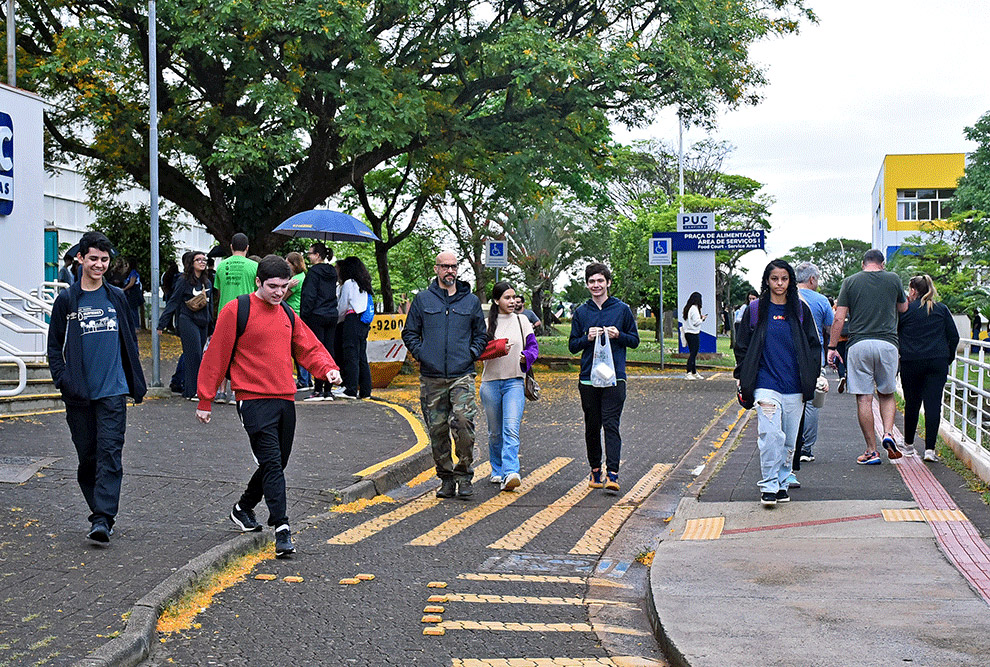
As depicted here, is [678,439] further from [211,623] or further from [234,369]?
[211,623]

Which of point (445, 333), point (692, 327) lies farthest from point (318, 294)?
point (692, 327)

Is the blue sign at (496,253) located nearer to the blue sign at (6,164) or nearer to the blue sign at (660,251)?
the blue sign at (660,251)

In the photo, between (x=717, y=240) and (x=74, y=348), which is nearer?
(x=74, y=348)

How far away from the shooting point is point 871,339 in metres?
9.90

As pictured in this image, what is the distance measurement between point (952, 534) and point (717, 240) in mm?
21006

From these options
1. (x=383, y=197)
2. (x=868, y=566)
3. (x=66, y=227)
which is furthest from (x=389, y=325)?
(x=66, y=227)

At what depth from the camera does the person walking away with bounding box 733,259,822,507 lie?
8180 mm

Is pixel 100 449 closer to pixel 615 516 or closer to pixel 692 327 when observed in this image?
pixel 615 516

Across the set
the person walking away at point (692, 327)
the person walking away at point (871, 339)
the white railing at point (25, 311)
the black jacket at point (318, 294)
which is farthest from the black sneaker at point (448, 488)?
the person walking away at point (692, 327)

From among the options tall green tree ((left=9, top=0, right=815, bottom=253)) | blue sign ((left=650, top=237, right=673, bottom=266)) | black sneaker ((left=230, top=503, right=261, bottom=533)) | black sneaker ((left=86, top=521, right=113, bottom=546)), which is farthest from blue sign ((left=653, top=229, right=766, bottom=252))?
black sneaker ((left=86, top=521, right=113, bottom=546))

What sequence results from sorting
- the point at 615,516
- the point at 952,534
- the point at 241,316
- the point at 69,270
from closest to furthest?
the point at 241,316 → the point at 952,534 → the point at 615,516 → the point at 69,270

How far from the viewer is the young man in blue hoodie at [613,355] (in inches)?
361

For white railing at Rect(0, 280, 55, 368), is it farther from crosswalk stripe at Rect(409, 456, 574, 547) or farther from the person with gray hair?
the person with gray hair

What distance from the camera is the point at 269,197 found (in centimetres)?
2227
